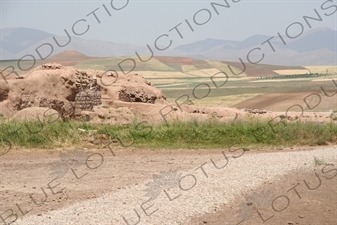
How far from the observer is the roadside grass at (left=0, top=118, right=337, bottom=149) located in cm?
1678

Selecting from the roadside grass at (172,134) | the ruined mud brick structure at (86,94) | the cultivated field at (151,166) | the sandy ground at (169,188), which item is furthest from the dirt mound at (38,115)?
the sandy ground at (169,188)

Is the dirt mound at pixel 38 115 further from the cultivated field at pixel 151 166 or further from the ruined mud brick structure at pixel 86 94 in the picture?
the ruined mud brick structure at pixel 86 94

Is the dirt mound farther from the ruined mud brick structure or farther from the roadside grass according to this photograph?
the ruined mud brick structure

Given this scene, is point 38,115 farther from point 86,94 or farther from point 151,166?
point 151,166

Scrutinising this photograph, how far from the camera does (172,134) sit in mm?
17797

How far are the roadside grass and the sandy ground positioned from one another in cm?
128

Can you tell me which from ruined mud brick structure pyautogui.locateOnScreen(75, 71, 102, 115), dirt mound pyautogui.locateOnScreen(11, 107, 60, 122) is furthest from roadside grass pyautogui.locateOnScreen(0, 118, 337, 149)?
ruined mud brick structure pyautogui.locateOnScreen(75, 71, 102, 115)

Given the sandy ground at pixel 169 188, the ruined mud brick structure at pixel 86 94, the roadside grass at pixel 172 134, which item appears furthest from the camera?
the ruined mud brick structure at pixel 86 94

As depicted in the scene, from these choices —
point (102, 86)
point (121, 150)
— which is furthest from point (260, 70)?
point (121, 150)

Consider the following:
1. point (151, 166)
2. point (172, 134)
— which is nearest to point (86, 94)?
point (172, 134)

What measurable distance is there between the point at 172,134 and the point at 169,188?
7336 mm

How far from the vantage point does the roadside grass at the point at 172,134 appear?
55.1 ft

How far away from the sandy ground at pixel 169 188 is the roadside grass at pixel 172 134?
128cm

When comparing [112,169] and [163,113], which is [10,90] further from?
[112,169]
